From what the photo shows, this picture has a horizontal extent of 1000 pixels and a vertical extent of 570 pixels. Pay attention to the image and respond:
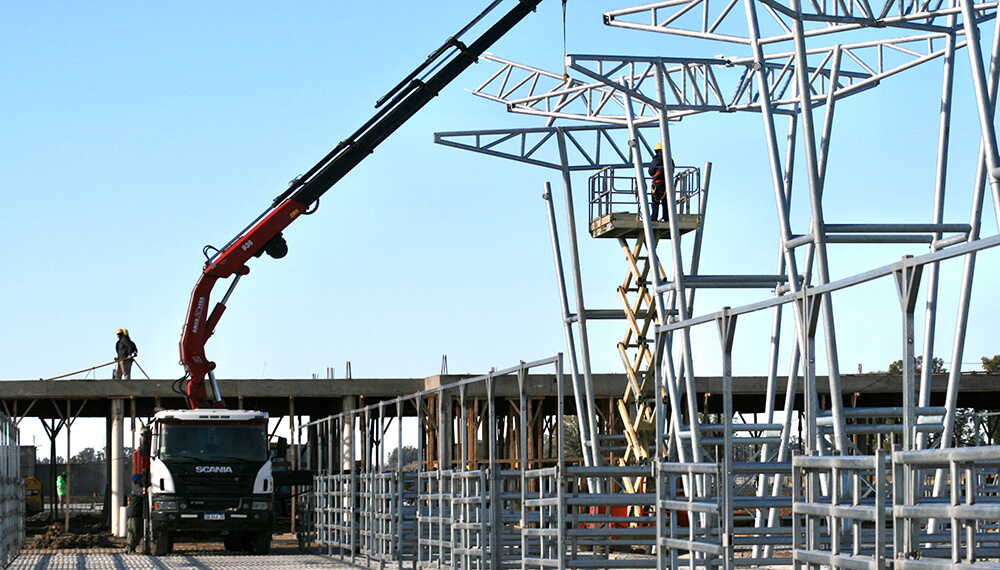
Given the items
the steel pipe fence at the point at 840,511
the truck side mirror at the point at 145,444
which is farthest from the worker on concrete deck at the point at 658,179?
the steel pipe fence at the point at 840,511

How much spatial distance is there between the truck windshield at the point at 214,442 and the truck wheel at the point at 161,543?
6.15 feet

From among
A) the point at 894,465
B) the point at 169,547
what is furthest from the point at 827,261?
the point at 169,547

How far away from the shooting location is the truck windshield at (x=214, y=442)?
79.8 ft

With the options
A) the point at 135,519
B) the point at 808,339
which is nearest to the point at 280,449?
the point at 135,519

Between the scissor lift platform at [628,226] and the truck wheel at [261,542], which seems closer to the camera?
the scissor lift platform at [628,226]

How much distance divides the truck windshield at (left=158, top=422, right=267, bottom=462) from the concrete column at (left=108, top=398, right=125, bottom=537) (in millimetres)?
7950

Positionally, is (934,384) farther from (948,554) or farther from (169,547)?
(948,554)

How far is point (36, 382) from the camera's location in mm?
32594

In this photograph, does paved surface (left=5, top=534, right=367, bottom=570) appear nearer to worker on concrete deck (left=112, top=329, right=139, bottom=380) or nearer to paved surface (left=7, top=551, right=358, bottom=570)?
paved surface (left=7, top=551, right=358, bottom=570)

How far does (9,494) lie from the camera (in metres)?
22.0

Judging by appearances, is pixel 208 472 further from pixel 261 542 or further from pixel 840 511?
pixel 840 511

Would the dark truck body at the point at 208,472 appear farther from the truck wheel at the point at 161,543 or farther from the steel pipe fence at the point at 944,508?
the steel pipe fence at the point at 944,508

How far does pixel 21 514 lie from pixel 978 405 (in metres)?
25.1

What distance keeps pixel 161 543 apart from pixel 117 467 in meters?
6.87
